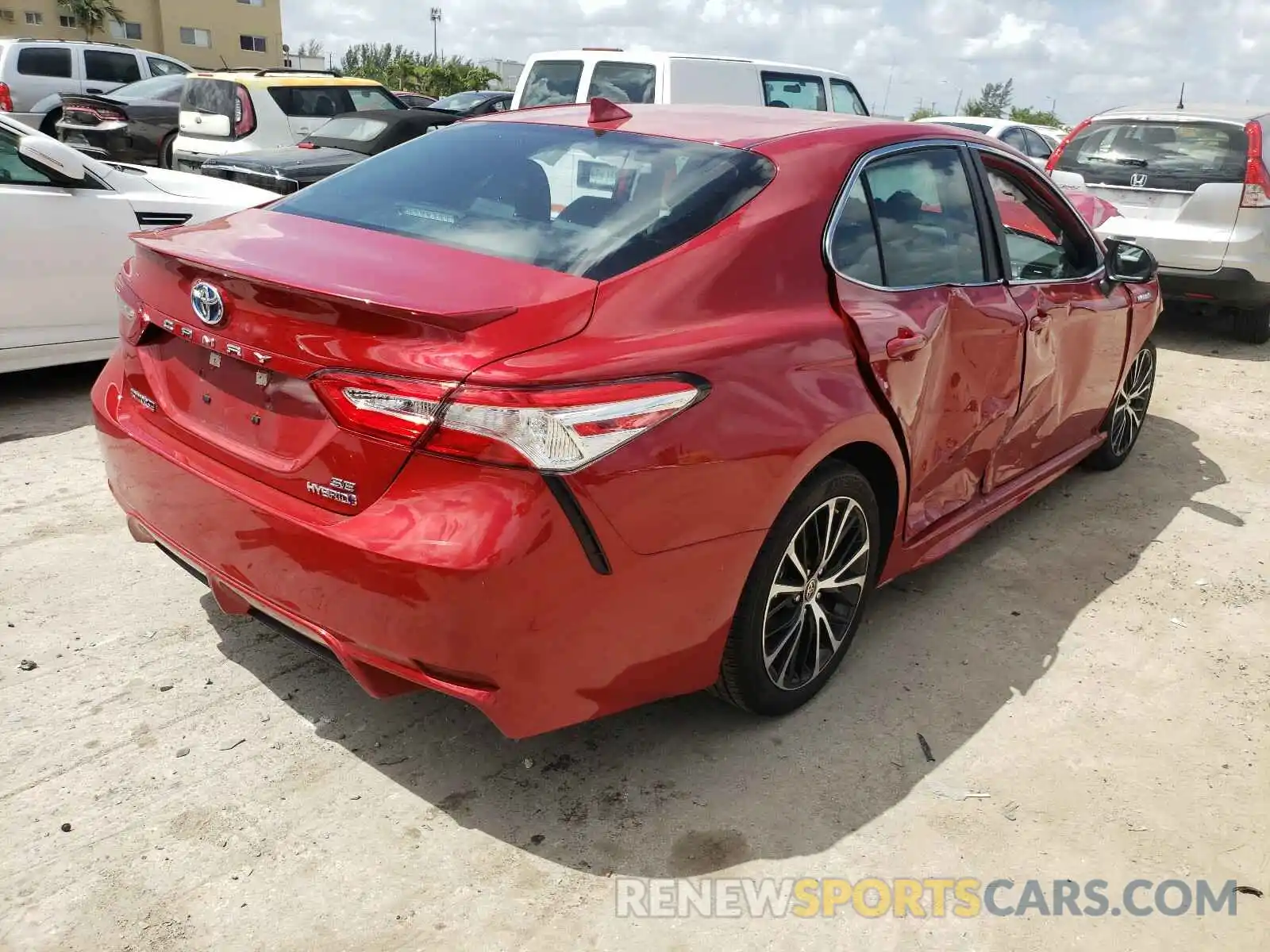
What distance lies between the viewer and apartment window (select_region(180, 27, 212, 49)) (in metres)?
51.1

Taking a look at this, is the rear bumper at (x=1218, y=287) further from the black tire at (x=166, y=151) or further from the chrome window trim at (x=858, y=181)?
the black tire at (x=166, y=151)

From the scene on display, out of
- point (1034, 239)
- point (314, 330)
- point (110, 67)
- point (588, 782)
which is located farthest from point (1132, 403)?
point (110, 67)

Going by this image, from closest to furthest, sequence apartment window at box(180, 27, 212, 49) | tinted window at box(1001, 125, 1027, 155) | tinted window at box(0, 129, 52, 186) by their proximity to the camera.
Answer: tinted window at box(0, 129, 52, 186) → tinted window at box(1001, 125, 1027, 155) → apartment window at box(180, 27, 212, 49)

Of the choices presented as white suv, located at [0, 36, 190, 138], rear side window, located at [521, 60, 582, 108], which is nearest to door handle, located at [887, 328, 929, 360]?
rear side window, located at [521, 60, 582, 108]

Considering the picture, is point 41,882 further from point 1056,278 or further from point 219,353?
point 1056,278

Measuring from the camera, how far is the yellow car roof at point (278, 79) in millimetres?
11047

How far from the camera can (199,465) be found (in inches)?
102

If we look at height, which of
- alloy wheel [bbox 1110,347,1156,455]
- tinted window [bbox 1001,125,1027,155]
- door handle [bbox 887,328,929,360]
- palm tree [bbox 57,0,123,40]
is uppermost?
palm tree [bbox 57,0,123,40]

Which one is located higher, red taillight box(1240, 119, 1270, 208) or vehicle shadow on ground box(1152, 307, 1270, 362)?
red taillight box(1240, 119, 1270, 208)

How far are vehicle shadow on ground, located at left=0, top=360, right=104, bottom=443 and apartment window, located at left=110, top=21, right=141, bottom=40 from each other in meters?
51.5

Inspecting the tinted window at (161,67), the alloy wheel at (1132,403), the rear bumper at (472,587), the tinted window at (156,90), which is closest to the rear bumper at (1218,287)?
the alloy wheel at (1132,403)

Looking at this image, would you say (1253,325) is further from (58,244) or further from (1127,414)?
(58,244)

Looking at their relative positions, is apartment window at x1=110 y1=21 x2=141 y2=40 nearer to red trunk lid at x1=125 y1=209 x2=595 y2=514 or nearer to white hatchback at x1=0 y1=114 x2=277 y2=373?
white hatchback at x1=0 y1=114 x2=277 y2=373

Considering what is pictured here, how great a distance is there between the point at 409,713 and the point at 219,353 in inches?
44.2
